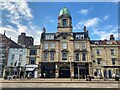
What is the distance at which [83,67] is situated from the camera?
2634 centimetres

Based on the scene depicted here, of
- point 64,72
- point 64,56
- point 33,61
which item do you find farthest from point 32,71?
point 64,56

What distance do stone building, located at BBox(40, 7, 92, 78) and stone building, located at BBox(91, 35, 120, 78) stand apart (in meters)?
1.01

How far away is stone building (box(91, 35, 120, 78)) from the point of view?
86.6 ft

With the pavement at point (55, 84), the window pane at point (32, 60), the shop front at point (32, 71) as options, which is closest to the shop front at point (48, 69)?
the shop front at point (32, 71)

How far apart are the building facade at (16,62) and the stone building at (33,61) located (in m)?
0.63

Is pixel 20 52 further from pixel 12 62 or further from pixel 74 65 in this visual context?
pixel 74 65

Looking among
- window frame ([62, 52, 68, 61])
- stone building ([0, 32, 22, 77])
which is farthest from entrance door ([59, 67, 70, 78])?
stone building ([0, 32, 22, 77])

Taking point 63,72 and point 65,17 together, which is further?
point 65,17

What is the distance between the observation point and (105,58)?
89.3 ft

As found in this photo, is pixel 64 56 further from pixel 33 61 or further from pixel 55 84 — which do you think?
pixel 55 84

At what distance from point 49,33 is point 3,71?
877 centimetres

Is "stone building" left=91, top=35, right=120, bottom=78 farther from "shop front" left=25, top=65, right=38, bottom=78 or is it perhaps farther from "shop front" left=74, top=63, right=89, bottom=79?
"shop front" left=25, top=65, right=38, bottom=78

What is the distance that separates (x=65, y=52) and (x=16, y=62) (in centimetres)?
Result: 738

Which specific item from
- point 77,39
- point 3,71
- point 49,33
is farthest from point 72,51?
point 3,71
